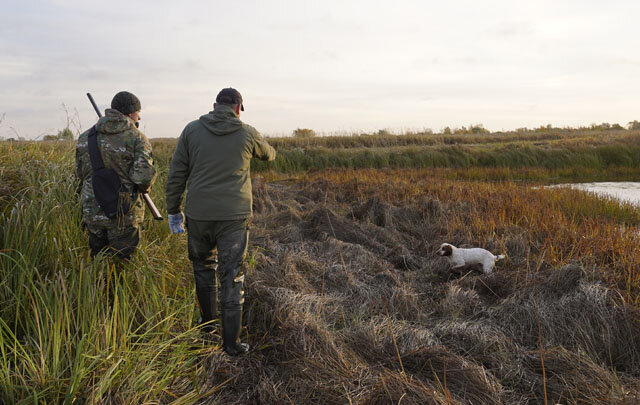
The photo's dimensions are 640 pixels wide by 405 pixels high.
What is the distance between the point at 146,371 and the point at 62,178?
3.41 m

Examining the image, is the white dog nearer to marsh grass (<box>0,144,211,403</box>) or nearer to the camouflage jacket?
marsh grass (<box>0,144,211,403</box>)

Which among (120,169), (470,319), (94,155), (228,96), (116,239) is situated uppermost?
(228,96)

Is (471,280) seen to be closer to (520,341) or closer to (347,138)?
(520,341)

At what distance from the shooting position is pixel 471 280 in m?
4.87

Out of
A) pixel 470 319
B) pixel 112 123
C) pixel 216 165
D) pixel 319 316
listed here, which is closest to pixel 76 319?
pixel 216 165

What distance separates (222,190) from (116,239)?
4.07ft

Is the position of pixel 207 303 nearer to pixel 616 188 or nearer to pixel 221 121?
pixel 221 121

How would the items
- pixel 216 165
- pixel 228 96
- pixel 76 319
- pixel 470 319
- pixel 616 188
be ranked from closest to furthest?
pixel 76 319
pixel 216 165
pixel 228 96
pixel 470 319
pixel 616 188

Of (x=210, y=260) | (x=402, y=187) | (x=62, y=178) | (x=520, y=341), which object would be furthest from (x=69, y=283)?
(x=402, y=187)

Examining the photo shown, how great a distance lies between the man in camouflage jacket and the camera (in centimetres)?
351

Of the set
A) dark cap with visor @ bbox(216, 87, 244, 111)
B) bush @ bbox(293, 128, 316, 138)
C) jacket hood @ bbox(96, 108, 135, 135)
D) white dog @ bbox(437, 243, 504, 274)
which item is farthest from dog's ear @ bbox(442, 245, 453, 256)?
bush @ bbox(293, 128, 316, 138)

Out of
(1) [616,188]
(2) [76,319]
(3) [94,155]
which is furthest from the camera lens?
(1) [616,188]

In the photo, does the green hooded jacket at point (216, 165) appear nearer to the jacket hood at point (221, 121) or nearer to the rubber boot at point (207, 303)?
the jacket hood at point (221, 121)

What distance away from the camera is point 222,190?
10.1 ft
